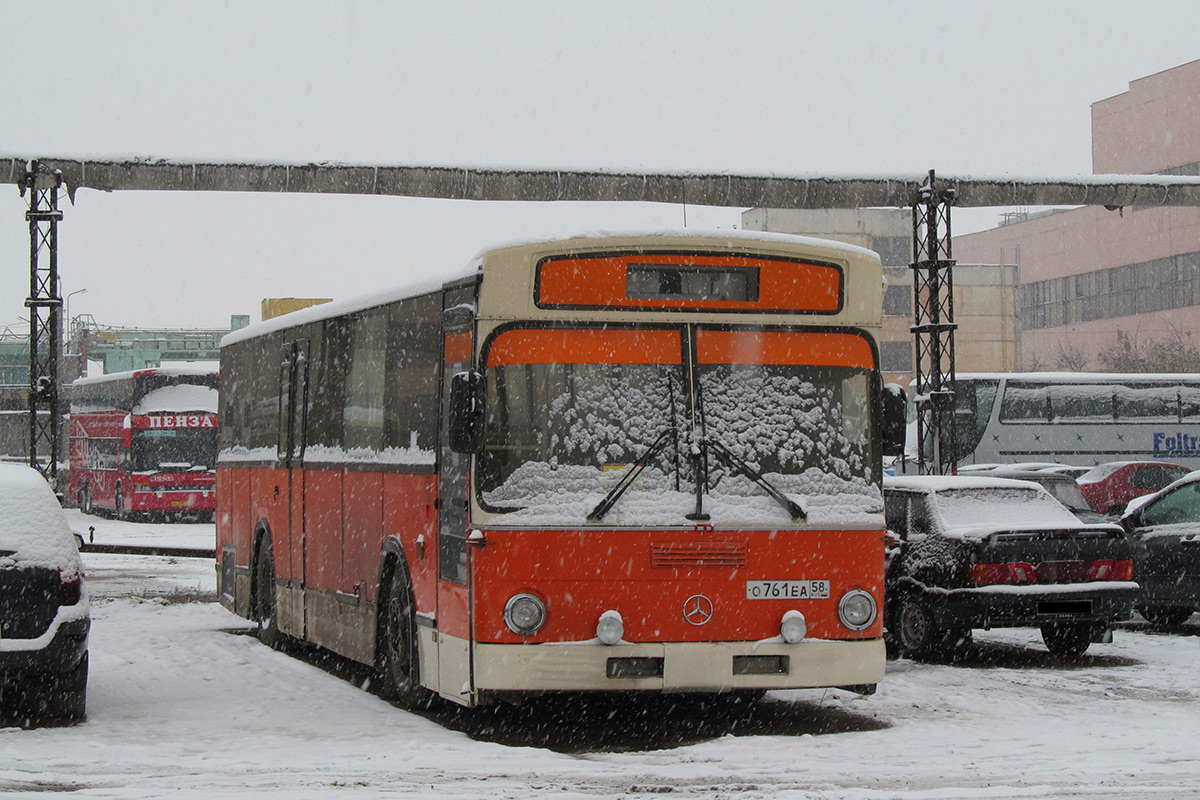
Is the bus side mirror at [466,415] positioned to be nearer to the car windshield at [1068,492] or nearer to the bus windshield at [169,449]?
the car windshield at [1068,492]

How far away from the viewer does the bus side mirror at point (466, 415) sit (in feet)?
31.1

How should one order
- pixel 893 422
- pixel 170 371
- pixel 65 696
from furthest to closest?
1. pixel 170 371
2. pixel 65 696
3. pixel 893 422

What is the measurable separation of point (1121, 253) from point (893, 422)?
7976 centimetres

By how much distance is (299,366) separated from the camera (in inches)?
587

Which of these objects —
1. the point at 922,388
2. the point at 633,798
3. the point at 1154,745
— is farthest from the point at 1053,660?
the point at 922,388

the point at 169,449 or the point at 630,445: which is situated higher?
the point at 169,449

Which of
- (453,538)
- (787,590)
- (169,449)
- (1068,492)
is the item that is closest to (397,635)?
(453,538)

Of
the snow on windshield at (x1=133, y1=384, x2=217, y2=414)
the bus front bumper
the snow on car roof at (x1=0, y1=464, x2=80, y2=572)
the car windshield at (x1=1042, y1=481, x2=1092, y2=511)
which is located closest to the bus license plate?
the bus front bumper

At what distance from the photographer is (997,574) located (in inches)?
553

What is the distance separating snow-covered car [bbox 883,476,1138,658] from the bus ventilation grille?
460 centimetres

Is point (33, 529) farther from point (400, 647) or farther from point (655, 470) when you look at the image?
point (655, 470)

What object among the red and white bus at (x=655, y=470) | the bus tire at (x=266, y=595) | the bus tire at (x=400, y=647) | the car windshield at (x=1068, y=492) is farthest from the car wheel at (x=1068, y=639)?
the car windshield at (x=1068, y=492)

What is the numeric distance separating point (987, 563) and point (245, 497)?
24.7 feet

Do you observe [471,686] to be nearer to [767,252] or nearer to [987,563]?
[767,252]
